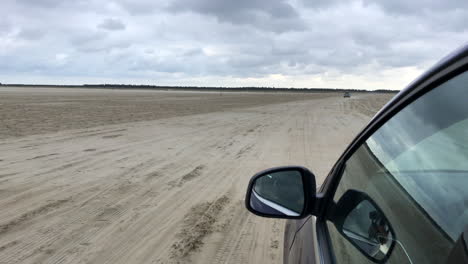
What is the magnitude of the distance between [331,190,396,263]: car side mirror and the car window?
1.1 inches

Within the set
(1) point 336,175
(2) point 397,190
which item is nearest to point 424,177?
(2) point 397,190

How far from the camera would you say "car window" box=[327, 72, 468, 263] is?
3.60 ft

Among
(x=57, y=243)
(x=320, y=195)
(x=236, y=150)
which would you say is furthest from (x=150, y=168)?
(x=320, y=195)

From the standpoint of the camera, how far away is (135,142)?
34.5ft

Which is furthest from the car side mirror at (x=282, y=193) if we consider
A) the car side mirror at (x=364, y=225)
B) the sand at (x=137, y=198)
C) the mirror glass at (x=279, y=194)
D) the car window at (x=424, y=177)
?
the sand at (x=137, y=198)

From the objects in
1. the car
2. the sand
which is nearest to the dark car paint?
the car

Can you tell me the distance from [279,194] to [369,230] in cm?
57

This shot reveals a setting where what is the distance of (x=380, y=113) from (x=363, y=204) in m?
0.37

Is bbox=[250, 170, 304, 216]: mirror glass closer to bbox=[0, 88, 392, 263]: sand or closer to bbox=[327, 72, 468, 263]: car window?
bbox=[327, 72, 468, 263]: car window

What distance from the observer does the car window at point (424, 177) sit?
3.60 feet

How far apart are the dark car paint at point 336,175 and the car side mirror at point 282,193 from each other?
0.09 meters

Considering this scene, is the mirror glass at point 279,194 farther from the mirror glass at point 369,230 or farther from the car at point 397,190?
the mirror glass at point 369,230

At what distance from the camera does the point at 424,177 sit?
130 cm

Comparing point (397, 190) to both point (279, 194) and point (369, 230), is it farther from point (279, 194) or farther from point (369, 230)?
point (279, 194)
